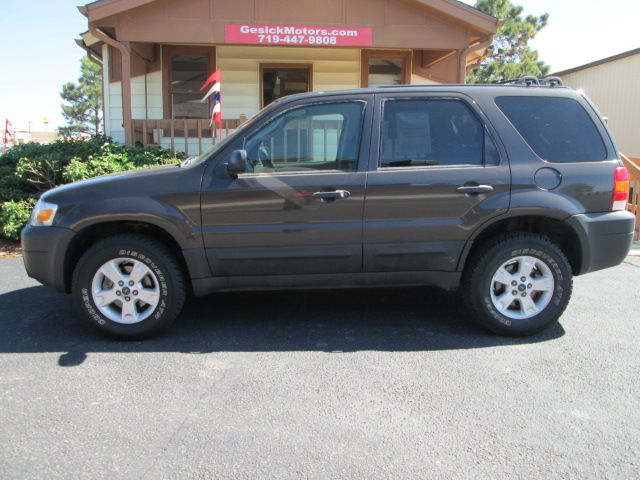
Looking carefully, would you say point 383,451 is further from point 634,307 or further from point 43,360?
point 634,307

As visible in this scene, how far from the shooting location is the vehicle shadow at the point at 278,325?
409cm

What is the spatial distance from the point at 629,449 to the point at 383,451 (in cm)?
126

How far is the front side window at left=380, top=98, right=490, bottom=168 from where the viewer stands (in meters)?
4.14

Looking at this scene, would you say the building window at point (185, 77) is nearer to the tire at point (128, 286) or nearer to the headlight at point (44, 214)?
the headlight at point (44, 214)

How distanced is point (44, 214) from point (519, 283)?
3.69 metres

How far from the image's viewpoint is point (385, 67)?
40.4ft

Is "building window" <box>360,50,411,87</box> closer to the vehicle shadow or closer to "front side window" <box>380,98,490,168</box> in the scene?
the vehicle shadow

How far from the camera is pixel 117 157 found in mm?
8453

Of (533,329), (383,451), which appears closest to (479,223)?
(533,329)

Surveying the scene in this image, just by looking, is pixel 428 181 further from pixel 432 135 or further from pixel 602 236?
pixel 602 236

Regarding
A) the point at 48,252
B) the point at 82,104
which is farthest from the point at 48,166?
the point at 82,104

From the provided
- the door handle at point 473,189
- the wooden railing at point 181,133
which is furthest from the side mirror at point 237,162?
the wooden railing at point 181,133

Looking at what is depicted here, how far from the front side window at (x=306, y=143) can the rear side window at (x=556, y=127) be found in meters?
1.19

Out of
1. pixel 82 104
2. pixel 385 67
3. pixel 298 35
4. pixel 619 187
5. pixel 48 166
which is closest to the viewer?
pixel 619 187
